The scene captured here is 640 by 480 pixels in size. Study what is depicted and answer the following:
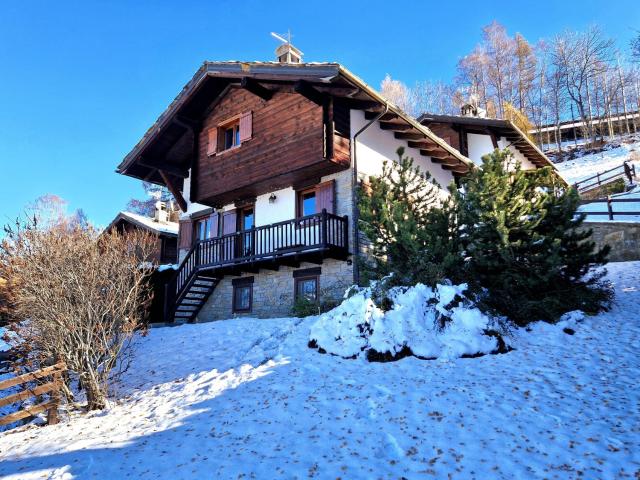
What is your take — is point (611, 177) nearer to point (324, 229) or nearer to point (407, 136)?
point (407, 136)

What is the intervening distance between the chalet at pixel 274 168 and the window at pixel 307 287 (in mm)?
33

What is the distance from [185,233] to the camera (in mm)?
17578

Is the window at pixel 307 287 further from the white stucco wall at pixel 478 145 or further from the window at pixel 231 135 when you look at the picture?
the white stucco wall at pixel 478 145

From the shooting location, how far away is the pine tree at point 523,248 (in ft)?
26.2

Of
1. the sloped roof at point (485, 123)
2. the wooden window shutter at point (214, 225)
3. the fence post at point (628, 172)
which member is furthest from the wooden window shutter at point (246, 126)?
the fence post at point (628, 172)

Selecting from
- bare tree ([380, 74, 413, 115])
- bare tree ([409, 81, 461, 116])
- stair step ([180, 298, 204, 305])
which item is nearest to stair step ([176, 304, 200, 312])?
stair step ([180, 298, 204, 305])

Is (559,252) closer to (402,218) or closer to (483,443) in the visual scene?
(402,218)

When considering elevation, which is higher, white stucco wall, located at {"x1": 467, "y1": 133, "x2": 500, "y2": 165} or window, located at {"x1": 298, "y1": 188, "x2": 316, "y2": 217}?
white stucco wall, located at {"x1": 467, "y1": 133, "x2": 500, "y2": 165}

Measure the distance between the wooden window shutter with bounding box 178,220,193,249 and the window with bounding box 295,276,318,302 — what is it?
20.4 feet

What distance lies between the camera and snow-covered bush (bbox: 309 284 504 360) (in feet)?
23.9

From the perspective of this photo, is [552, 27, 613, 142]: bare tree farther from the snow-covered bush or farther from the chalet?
the snow-covered bush

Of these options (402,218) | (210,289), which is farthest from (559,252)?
(210,289)

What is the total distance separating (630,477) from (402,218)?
5.79 metres

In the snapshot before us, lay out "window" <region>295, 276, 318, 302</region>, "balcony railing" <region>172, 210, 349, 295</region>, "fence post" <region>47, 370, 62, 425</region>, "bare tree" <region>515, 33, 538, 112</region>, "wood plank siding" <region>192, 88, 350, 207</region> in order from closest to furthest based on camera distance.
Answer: "fence post" <region>47, 370, 62, 425</region> → "balcony railing" <region>172, 210, 349, 295</region> → "wood plank siding" <region>192, 88, 350, 207</region> → "window" <region>295, 276, 318, 302</region> → "bare tree" <region>515, 33, 538, 112</region>
